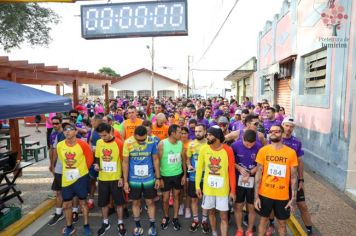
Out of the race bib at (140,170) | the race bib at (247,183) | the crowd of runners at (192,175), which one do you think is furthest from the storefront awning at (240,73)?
the race bib at (140,170)

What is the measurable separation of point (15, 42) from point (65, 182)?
10620 millimetres

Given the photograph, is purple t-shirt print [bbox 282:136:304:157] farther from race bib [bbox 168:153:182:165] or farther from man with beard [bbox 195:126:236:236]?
race bib [bbox 168:153:182:165]

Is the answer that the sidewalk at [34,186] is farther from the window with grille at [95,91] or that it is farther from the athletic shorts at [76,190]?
the window with grille at [95,91]

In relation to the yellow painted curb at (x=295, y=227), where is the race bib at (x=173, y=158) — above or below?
above

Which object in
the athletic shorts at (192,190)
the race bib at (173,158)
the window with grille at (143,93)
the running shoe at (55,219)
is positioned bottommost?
the running shoe at (55,219)

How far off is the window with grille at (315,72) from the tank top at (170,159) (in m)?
5.46

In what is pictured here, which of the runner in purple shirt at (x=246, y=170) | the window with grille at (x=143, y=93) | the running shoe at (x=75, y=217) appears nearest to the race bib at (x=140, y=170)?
the runner in purple shirt at (x=246, y=170)

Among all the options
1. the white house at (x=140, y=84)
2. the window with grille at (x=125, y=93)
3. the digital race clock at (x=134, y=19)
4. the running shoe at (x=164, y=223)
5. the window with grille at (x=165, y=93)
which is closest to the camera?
the running shoe at (x=164, y=223)

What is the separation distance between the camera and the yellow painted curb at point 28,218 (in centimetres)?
470

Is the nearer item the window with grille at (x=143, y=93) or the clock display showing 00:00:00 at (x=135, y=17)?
the clock display showing 00:00:00 at (x=135, y=17)

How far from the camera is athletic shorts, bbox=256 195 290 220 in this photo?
380cm

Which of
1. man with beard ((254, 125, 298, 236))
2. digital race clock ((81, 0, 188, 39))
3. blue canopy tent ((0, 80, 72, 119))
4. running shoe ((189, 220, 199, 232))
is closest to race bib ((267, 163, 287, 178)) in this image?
man with beard ((254, 125, 298, 236))

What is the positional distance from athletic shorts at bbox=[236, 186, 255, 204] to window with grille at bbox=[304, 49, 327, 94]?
5.14 metres

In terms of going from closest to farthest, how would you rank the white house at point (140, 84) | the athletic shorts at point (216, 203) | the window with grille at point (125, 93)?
1. the athletic shorts at point (216, 203)
2. the white house at point (140, 84)
3. the window with grille at point (125, 93)
